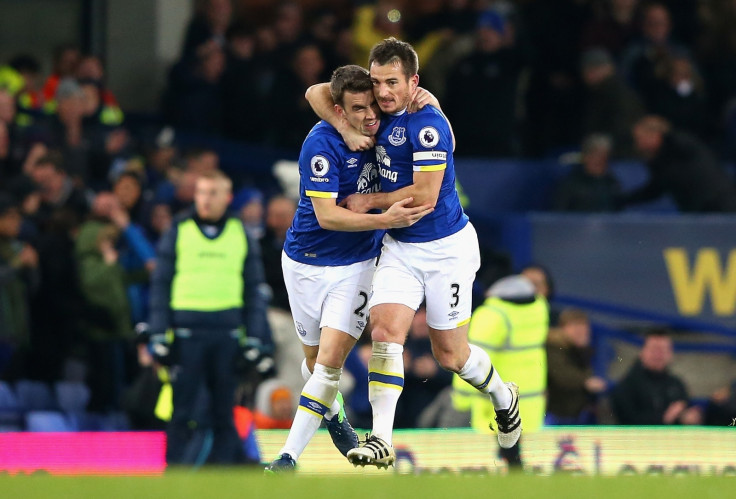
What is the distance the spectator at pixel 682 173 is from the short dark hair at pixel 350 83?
7.13m

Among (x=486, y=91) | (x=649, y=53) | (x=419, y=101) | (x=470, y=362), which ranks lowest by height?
(x=470, y=362)

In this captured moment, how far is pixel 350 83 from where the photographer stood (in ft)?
28.0

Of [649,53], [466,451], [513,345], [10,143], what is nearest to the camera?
[466,451]

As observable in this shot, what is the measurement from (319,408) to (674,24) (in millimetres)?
10323

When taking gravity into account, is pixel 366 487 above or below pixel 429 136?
below

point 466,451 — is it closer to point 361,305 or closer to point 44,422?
point 361,305

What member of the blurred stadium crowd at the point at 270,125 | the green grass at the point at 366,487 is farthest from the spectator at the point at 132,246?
the green grass at the point at 366,487

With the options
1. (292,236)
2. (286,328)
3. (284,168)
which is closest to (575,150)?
(284,168)

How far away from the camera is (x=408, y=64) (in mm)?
8477

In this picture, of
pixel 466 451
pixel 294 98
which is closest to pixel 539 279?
pixel 466 451

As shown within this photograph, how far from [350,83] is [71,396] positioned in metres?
5.38

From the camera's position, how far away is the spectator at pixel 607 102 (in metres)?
16.1

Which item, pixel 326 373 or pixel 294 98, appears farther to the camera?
pixel 294 98

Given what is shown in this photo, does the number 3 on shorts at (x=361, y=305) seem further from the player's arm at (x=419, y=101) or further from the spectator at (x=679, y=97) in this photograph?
the spectator at (x=679, y=97)
